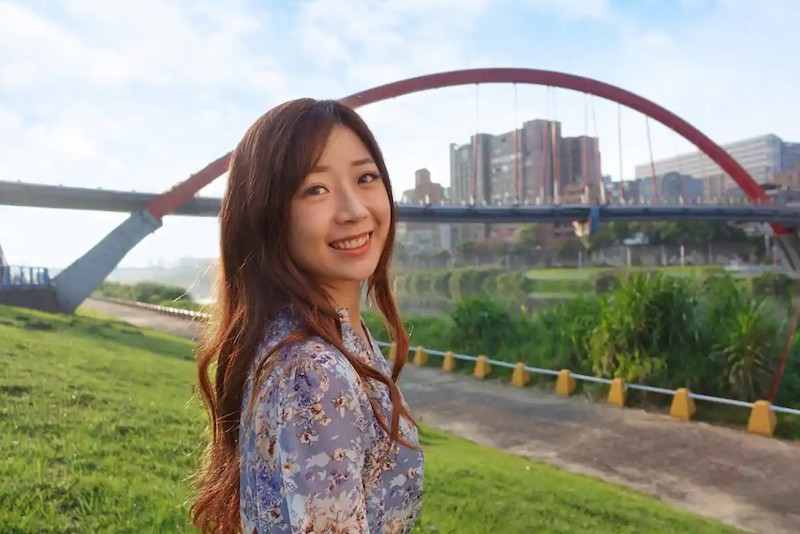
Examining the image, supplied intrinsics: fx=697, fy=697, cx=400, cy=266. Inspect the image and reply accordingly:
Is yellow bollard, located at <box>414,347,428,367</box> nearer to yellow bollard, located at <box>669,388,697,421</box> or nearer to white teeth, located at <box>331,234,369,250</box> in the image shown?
yellow bollard, located at <box>669,388,697,421</box>

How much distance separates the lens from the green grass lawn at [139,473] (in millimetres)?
2559

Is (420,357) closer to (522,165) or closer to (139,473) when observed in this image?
(139,473)

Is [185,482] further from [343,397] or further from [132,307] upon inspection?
[132,307]

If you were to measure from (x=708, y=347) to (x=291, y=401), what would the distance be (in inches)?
270

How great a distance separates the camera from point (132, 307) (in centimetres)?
2188

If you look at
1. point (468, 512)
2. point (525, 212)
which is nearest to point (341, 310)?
point (468, 512)

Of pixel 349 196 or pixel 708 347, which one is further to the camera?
pixel 708 347

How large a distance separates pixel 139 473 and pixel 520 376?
219 inches

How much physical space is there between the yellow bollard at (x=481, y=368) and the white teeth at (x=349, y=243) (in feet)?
24.7

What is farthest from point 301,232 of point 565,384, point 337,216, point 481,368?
point 481,368

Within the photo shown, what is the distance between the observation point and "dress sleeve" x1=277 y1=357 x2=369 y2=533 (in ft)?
2.95

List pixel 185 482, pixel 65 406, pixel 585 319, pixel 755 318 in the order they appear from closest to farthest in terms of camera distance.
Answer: pixel 185 482 → pixel 65 406 → pixel 755 318 → pixel 585 319

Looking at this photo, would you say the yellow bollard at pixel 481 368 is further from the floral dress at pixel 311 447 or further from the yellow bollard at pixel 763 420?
the floral dress at pixel 311 447

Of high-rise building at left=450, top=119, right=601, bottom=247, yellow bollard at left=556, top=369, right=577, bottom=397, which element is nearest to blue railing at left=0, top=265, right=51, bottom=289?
yellow bollard at left=556, top=369, right=577, bottom=397
